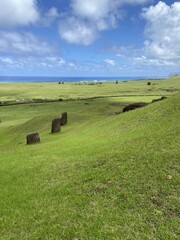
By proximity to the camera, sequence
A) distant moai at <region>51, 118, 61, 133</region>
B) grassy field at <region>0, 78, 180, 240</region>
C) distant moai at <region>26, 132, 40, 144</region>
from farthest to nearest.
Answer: distant moai at <region>51, 118, 61, 133</region>, distant moai at <region>26, 132, 40, 144</region>, grassy field at <region>0, 78, 180, 240</region>

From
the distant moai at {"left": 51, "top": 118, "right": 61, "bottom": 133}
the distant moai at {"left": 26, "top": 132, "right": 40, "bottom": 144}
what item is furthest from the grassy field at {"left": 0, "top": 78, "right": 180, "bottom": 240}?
the distant moai at {"left": 51, "top": 118, "right": 61, "bottom": 133}

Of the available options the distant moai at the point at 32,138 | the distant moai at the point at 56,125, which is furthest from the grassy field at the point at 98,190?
the distant moai at the point at 56,125

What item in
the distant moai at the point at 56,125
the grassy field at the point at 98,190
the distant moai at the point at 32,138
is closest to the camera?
the grassy field at the point at 98,190

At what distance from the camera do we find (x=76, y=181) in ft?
50.1

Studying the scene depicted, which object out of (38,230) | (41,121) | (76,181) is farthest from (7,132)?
(38,230)

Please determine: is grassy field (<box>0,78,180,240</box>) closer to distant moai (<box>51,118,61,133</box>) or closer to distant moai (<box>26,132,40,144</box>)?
distant moai (<box>26,132,40,144</box>)

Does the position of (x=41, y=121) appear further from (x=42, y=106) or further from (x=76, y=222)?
(x=42, y=106)

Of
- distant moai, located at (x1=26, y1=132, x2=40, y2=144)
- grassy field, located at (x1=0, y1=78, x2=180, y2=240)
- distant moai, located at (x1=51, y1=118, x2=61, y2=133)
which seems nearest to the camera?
grassy field, located at (x1=0, y1=78, x2=180, y2=240)

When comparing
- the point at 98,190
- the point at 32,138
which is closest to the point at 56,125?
the point at 32,138

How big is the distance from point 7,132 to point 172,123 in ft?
101

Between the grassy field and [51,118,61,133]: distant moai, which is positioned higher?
the grassy field

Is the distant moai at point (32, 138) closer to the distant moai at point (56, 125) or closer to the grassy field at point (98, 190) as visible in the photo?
the distant moai at point (56, 125)

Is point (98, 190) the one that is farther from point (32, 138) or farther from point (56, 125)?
point (56, 125)

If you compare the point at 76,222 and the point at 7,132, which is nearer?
the point at 76,222
